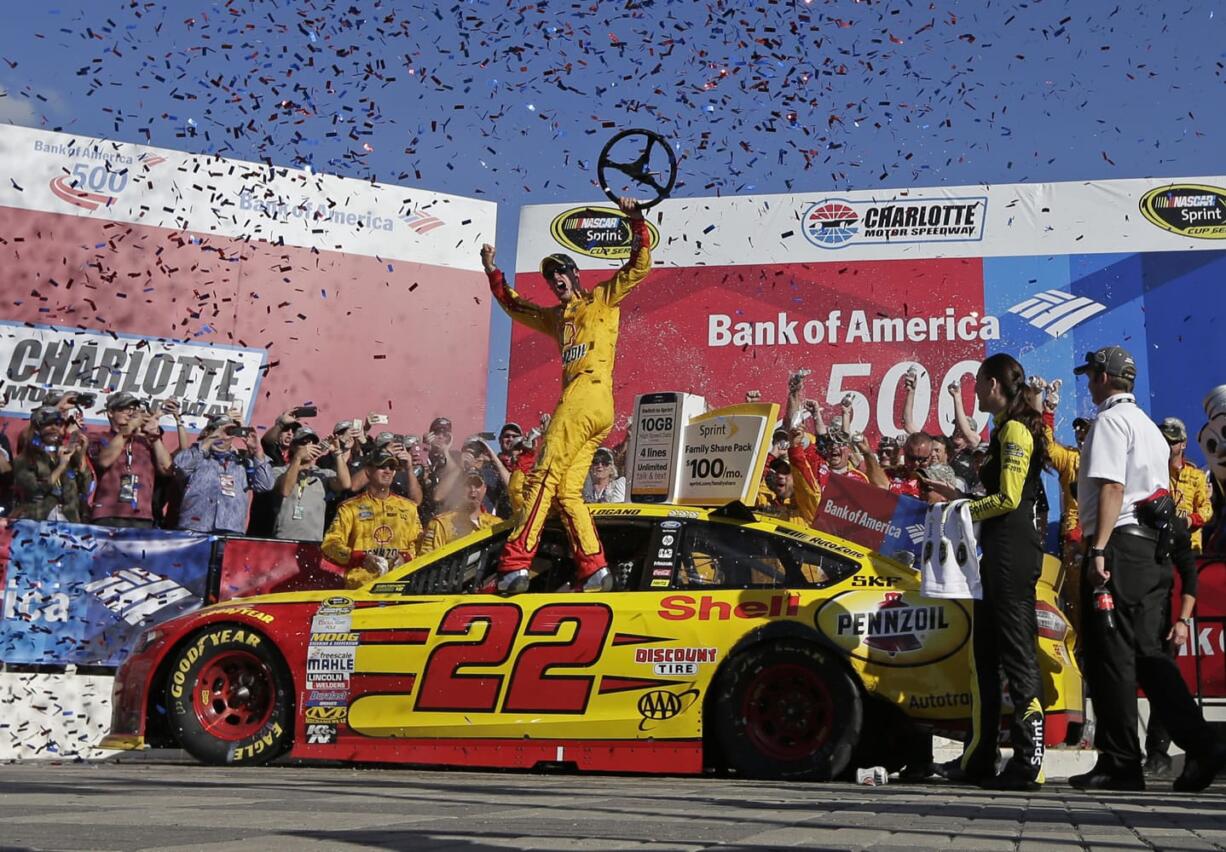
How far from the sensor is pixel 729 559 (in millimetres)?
7539

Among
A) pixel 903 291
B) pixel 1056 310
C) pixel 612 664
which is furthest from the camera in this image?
pixel 903 291

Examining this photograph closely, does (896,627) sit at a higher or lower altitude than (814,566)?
lower

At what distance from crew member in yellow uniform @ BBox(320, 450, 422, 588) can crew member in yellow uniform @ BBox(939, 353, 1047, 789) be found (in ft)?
14.6

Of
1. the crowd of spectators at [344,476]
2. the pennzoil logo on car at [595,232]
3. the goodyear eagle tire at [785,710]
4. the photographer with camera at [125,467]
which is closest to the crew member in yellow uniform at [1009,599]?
the goodyear eagle tire at [785,710]

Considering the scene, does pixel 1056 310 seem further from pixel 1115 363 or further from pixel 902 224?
pixel 1115 363

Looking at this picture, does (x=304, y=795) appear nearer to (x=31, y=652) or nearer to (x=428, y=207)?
(x=31, y=652)

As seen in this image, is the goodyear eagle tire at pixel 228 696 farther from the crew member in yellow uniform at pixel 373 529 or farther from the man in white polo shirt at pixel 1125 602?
the man in white polo shirt at pixel 1125 602

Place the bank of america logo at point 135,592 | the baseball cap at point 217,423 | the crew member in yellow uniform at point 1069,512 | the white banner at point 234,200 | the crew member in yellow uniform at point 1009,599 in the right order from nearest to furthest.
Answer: the crew member in yellow uniform at point 1009,599 → the bank of america logo at point 135,592 → the crew member in yellow uniform at point 1069,512 → the baseball cap at point 217,423 → the white banner at point 234,200

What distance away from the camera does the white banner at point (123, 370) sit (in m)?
13.9

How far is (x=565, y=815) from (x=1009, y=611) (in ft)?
9.77

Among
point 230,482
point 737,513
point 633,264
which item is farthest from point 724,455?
point 230,482

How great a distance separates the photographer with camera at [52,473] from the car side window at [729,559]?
5.95 meters

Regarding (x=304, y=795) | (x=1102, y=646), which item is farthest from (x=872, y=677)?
(x=304, y=795)

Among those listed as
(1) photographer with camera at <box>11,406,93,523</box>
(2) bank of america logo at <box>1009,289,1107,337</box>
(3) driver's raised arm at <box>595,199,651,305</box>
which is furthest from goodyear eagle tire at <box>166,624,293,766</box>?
(2) bank of america logo at <box>1009,289,1107,337</box>
